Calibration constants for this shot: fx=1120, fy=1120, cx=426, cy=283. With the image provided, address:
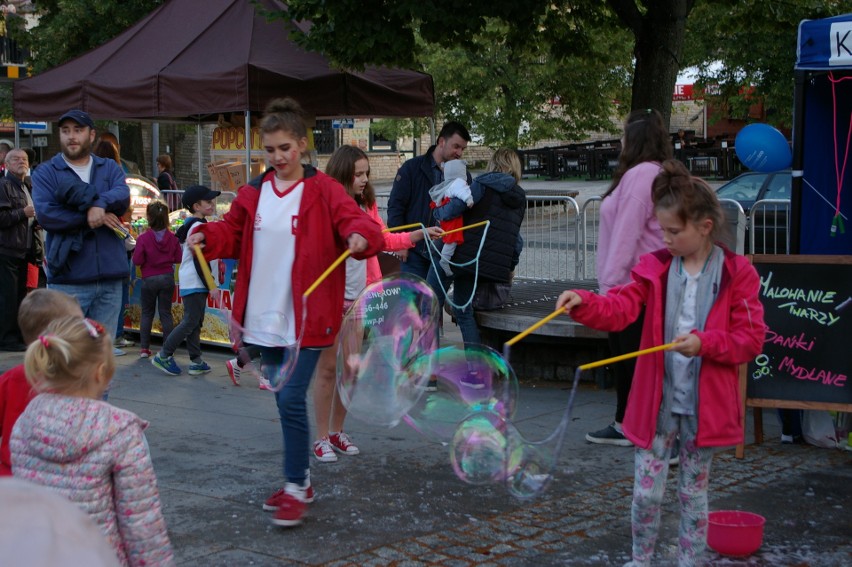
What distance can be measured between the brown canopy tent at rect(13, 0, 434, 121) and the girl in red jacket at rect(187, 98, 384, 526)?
16.7 ft

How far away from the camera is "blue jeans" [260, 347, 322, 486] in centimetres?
524

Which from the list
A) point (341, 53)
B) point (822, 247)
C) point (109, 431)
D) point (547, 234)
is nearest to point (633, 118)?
point (822, 247)

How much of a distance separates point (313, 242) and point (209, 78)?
18.6 feet

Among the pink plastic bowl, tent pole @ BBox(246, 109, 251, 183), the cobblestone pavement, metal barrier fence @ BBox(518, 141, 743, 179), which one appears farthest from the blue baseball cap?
metal barrier fence @ BBox(518, 141, 743, 179)

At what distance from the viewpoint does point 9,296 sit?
34.1 ft

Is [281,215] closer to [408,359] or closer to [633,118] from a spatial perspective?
[408,359]

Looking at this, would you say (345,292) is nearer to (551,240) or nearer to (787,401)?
(787,401)

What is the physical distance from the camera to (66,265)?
20.0 feet

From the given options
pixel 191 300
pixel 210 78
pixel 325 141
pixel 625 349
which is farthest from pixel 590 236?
pixel 325 141

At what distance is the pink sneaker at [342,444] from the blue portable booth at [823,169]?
116 inches

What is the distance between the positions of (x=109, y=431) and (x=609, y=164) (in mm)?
33699

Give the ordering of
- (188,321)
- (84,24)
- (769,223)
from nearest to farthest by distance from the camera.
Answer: (769,223) → (188,321) → (84,24)

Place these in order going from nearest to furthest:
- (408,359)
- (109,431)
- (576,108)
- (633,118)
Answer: (109,431), (408,359), (633,118), (576,108)

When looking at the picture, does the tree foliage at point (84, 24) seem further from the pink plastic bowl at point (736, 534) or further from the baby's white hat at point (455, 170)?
the pink plastic bowl at point (736, 534)
